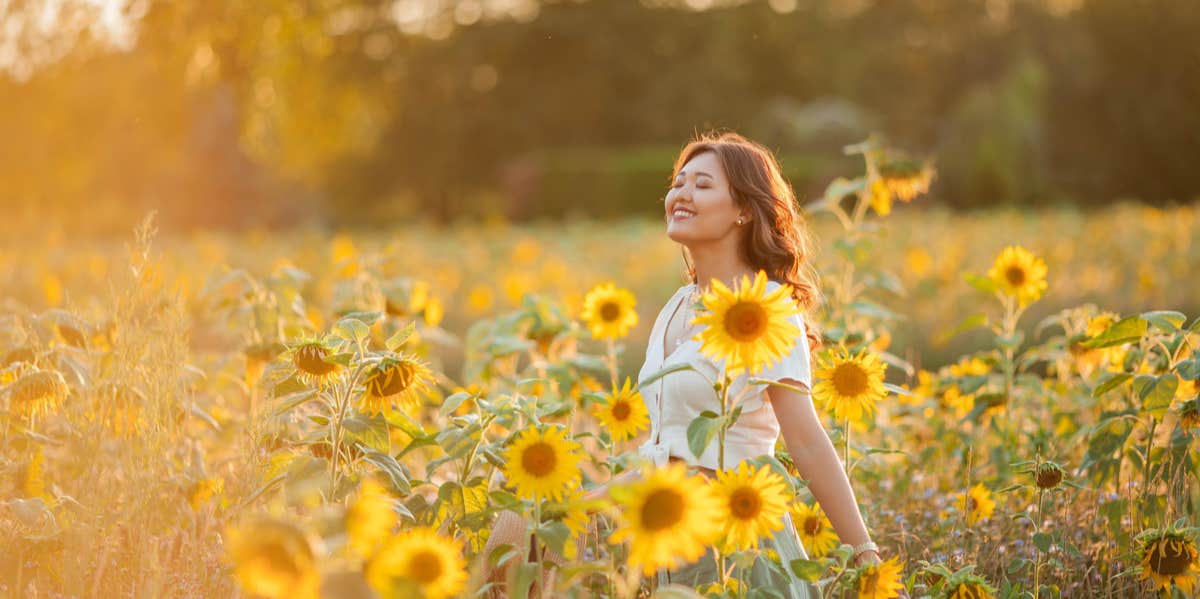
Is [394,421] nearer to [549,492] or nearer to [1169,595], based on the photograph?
[549,492]

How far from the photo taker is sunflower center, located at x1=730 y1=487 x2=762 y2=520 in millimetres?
1859

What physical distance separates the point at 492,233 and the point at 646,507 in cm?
1021

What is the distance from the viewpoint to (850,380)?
2.38 metres

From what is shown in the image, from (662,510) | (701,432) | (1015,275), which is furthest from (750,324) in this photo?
(1015,275)

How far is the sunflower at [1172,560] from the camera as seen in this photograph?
2361mm

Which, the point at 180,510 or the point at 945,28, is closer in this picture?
the point at 180,510

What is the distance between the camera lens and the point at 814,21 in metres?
28.3

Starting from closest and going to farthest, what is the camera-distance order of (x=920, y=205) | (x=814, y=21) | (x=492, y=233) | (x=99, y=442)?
(x=99, y=442) → (x=492, y=233) → (x=920, y=205) → (x=814, y=21)

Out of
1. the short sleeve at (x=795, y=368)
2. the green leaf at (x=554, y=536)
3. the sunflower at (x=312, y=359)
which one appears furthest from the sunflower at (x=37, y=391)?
the short sleeve at (x=795, y=368)

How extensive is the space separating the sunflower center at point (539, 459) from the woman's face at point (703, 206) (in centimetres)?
75

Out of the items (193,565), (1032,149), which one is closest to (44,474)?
(193,565)

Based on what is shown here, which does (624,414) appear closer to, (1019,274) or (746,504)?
(746,504)

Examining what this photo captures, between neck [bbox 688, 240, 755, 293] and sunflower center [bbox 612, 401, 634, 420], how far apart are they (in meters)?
0.41

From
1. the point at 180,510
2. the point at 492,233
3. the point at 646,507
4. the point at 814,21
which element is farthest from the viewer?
the point at 814,21
